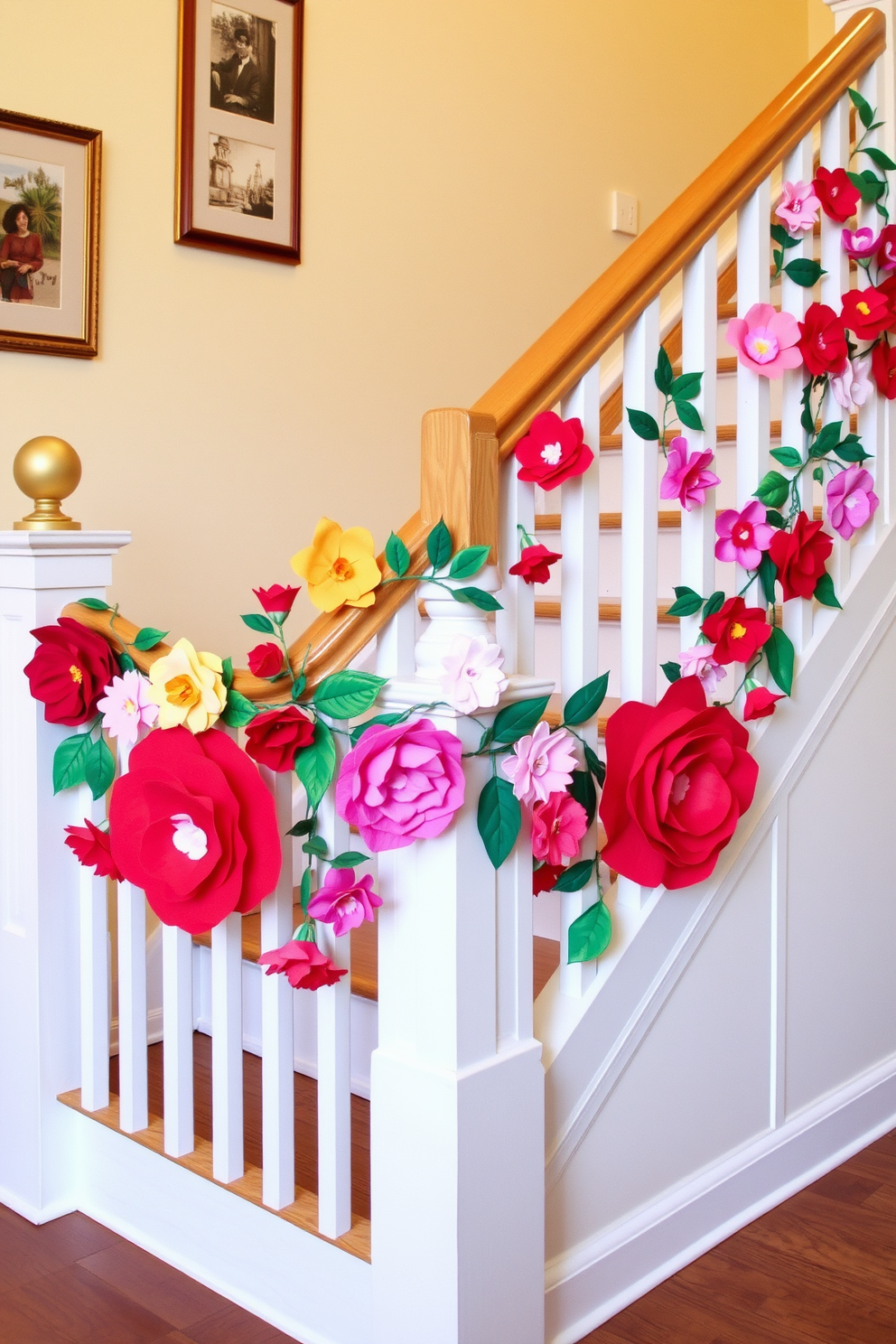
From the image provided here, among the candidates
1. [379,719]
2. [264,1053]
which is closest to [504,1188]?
[264,1053]

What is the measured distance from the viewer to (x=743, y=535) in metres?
1.73

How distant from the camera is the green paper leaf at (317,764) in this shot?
1413 millimetres

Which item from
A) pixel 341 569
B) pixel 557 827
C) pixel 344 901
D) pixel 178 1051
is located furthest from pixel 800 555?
pixel 178 1051

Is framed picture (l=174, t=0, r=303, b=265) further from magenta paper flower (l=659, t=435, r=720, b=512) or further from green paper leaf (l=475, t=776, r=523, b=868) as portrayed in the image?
green paper leaf (l=475, t=776, r=523, b=868)

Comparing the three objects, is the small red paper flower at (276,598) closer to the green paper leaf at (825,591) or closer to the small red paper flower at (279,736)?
the small red paper flower at (279,736)

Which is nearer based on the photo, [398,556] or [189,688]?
[398,556]

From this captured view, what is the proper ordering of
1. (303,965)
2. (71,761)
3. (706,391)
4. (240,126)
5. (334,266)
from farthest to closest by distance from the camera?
(334,266)
(240,126)
(71,761)
(706,391)
(303,965)

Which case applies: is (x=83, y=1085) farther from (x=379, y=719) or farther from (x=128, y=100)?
(x=128, y=100)

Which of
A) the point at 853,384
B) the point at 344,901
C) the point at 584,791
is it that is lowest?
the point at 344,901

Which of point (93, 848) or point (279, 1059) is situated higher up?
point (93, 848)

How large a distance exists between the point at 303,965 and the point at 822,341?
3.69 ft

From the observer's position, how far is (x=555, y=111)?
10.4 feet

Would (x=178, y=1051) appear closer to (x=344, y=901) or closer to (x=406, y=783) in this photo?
(x=344, y=901)

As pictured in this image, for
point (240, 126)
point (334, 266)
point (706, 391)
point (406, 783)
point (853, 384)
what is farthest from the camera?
point (334, 266)
